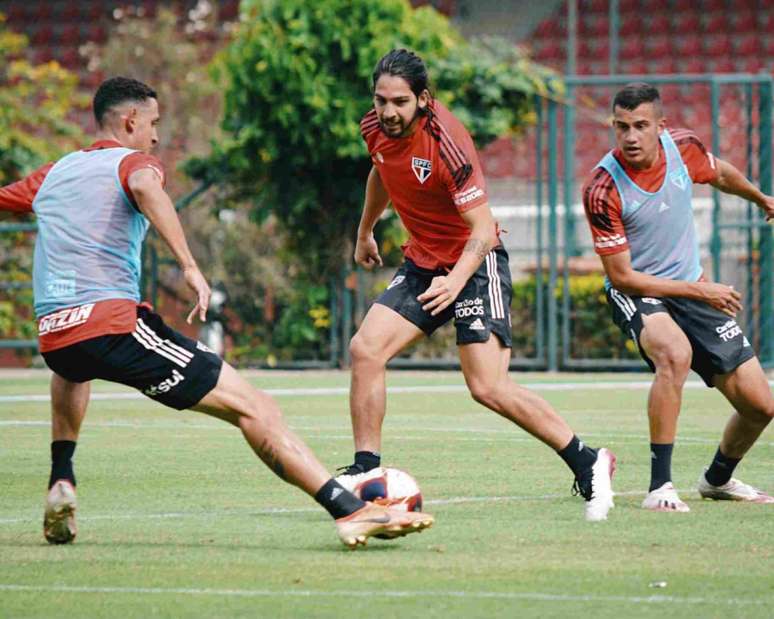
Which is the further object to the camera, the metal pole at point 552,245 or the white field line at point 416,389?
the metal pole at point 552,245

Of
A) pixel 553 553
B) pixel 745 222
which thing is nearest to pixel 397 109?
pixel 553 553

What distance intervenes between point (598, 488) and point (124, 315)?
2361 millimetres

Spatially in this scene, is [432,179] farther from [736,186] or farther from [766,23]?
[766,23]

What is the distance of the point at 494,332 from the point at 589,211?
2.51ft

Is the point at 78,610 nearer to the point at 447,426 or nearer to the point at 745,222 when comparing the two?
the point at 447,426

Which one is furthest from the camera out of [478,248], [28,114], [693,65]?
[693,65]

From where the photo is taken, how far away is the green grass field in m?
5.92

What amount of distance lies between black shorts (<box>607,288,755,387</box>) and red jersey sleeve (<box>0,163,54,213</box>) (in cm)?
293

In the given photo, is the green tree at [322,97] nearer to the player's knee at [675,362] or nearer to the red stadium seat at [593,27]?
the red stadium seat at [593,27]

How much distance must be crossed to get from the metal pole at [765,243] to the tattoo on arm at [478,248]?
11.9 metres

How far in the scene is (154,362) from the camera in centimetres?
715

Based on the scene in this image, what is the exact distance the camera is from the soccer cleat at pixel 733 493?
876cm

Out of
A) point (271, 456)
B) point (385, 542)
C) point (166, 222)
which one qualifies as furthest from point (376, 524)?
point (166, 222)

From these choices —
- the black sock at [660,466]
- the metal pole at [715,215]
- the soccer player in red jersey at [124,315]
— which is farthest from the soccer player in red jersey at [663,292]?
the metal pole at [715,215]
